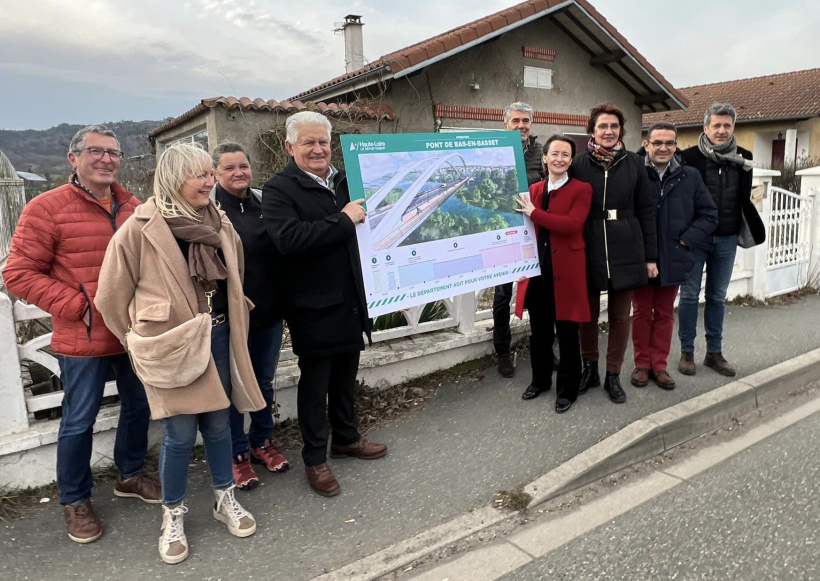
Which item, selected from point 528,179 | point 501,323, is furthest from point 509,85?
point 501,323

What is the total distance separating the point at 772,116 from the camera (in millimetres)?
20844

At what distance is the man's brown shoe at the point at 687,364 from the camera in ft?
15.0

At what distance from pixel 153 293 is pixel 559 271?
2489 mm

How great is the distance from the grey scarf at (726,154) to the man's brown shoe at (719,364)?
1490 millimetres

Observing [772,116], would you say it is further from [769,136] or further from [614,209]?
[614,209]

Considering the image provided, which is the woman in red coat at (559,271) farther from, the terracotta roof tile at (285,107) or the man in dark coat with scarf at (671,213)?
the terracotta roof tile at (285,107)

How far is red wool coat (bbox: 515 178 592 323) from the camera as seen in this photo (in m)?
3.68

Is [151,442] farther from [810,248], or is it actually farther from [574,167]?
[810,248]

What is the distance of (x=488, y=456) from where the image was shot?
11.6 feet

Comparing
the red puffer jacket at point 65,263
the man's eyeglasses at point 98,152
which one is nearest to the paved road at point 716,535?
the red puffer jacket at point 65,263

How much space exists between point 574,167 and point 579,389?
161 centimetres

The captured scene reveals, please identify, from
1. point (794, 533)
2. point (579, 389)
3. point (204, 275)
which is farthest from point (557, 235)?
point (204, 275)

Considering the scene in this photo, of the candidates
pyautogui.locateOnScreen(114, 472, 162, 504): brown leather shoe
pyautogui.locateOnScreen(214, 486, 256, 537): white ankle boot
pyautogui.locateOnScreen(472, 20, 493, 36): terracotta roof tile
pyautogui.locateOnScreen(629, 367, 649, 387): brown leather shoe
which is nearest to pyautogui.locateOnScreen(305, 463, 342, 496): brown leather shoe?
pyautogui.locateOnScreen(214, 486, 256, 537): white ankle boot

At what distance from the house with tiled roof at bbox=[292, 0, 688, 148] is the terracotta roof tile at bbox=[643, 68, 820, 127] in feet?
29.9
